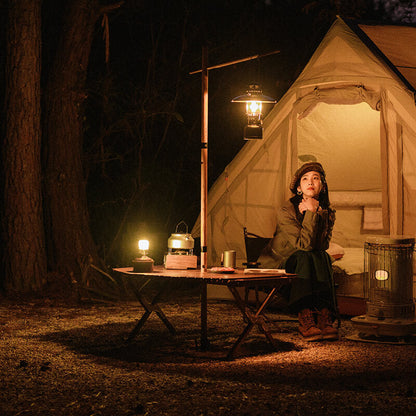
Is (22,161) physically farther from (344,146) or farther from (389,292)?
(389,292)

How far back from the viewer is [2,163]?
25.7ft

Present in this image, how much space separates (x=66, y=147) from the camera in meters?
8.05

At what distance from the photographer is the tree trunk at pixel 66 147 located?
Result: 7965mm

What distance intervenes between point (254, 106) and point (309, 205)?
93 cm

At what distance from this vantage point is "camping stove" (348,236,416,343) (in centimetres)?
532

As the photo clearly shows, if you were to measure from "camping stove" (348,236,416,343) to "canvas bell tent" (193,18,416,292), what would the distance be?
0.80 m

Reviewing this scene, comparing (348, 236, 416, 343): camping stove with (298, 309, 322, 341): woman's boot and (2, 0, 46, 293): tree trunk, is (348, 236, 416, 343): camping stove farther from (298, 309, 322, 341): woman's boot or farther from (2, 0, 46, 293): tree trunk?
(2, 0, 46, 293): tree trunk

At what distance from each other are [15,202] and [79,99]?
1362 mm

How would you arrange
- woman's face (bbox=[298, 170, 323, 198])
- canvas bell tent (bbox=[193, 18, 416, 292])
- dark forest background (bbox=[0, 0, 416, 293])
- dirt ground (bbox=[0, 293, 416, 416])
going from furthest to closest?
dark forest background (bbox=[0, 0, 416, 293]) → canvas bell tent (bbox=[193, 18, 416, 292]) → woman's face (bbox=[298, 170, 323, 198]) → dirt ground (bbox=[0, 293, 416, 416])

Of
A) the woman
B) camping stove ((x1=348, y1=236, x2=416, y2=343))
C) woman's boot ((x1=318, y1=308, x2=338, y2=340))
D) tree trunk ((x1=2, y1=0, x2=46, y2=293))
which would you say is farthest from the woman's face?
tree trunk ((x1=2, y1=0, x2=46, y2=293))

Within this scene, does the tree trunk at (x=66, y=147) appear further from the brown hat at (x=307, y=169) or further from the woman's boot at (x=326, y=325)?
the woman's boot at (x=326, y=325)

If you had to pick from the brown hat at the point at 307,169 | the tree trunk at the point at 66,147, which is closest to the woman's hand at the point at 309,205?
the brown hat at the point at 307,169

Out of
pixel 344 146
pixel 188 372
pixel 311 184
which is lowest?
pixel 188 372

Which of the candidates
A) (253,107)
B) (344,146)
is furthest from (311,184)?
(344,146)
